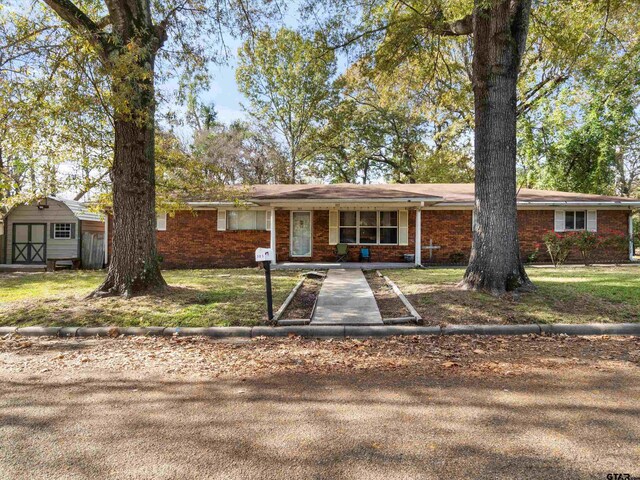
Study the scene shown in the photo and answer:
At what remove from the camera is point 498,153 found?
23.6ft

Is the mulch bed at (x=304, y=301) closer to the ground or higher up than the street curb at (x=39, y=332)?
higher up

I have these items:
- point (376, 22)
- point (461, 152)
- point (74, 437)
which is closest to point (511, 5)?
point (376, 22)

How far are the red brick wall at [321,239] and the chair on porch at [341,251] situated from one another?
308 millimetres

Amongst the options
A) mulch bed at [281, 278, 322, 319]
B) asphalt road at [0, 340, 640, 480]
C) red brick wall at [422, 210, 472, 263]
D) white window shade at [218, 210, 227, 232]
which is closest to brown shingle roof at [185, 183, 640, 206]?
red brick wall at [422, 210, 472, 263]

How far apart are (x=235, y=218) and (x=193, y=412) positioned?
43.0 feet

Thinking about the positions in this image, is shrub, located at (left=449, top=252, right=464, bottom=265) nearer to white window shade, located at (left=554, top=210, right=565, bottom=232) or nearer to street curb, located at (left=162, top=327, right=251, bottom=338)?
white window shade, located at (left=554, top=210, right=565, bottom=232)

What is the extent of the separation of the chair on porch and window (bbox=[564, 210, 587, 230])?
935 centimetres

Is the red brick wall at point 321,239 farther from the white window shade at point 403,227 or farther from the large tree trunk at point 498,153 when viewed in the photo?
the large tree trunk at point 498,153

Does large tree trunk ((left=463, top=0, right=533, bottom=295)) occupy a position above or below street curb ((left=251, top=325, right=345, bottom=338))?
above

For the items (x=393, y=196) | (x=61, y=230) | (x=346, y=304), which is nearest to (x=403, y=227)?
(x=393, y=196)

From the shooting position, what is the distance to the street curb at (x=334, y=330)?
17.4 ft

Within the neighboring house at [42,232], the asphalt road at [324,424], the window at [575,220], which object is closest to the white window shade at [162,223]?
the neighboring house at [42,232]

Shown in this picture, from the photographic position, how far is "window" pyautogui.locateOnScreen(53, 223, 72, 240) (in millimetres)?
19312

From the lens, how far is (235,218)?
51.4ft
